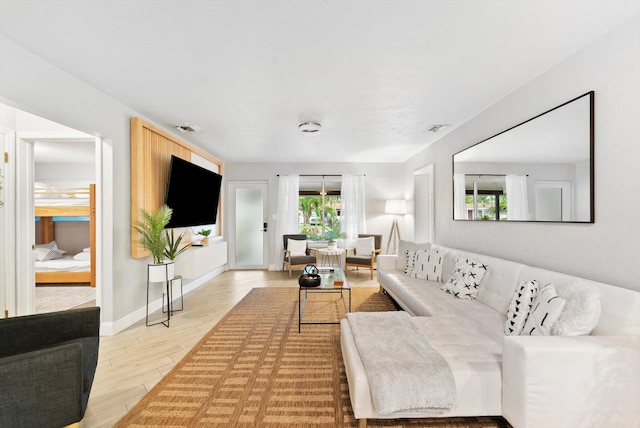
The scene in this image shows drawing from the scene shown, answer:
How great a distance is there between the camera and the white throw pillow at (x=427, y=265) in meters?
3.78

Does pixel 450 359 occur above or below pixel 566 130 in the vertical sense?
below

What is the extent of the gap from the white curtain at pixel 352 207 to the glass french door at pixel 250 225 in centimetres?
178

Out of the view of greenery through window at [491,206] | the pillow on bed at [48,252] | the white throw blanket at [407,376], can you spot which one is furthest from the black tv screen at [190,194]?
the view of greenery through window at [491,206]

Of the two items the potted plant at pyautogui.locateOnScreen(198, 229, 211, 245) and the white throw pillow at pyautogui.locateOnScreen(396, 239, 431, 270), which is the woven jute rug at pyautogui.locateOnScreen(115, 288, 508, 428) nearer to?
the white throw pillow at pyautogui.locateOnScreen(396, 239, 431, 270)

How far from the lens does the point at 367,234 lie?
6535mm

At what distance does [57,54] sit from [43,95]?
0.35m

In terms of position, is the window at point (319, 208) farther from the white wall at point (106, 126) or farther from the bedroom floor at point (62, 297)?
the bedroom floor at point (62, 297)

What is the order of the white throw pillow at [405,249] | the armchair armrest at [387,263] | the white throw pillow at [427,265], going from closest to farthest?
1. the white throw pillow at [427,265]
2. the white throw pillow at [405,249]
3. the armchair armrest at [387,263]

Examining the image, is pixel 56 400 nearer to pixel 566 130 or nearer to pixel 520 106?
pixel 566 130

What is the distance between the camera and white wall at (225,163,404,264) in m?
6.71

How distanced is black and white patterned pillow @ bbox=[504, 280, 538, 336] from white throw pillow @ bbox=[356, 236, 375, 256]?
387cm

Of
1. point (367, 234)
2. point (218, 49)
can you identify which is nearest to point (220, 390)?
point (218, 49)

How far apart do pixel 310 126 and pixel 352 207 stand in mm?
3125

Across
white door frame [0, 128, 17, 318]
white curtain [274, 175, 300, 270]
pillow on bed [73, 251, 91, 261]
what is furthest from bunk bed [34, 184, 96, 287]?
white curtain [274, 175, 300, 270]
